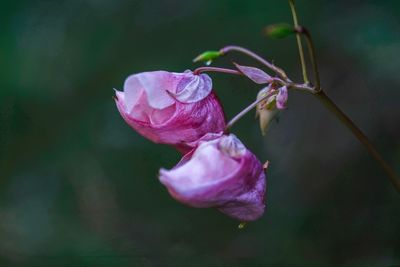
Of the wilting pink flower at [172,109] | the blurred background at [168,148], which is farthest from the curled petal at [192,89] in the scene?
the blurred background at [168,148]

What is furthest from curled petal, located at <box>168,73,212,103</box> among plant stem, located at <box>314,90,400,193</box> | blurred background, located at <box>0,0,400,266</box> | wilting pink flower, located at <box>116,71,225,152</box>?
blurred background, located at <box>0,0,400,266</box>

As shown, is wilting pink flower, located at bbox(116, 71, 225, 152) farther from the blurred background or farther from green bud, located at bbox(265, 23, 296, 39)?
the blurred background

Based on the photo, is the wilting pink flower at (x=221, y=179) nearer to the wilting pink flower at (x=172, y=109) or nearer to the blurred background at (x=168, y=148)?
the wilting pink flower at (x=172, y=109)

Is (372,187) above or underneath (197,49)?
underneath

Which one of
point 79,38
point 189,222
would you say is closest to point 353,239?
point 189,222

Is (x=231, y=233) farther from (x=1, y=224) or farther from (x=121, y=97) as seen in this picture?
(x=121, y=97)
